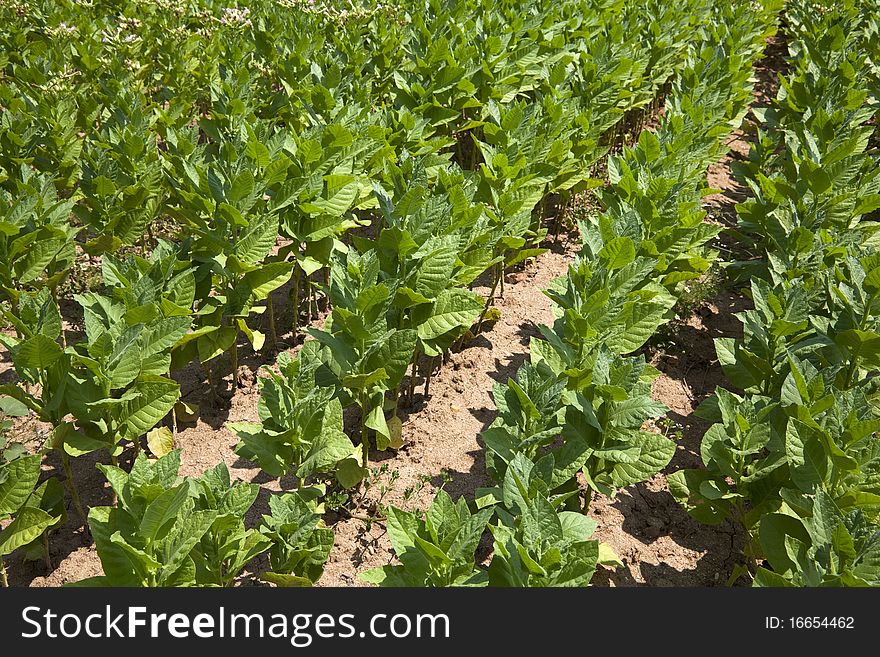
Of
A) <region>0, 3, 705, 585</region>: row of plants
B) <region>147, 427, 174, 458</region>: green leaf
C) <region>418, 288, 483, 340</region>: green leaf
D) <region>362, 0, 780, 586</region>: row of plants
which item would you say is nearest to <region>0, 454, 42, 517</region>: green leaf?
<region>0, 3, 705, 585</region>: row of plants

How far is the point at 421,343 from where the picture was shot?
15.2ft

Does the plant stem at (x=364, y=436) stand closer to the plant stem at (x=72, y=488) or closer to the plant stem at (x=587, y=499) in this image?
the plant stem at (x=587, y=499)

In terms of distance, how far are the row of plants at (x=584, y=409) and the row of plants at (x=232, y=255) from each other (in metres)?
0.56

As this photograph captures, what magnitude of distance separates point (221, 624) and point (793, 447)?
7.85 feet

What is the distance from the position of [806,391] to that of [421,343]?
2.04m

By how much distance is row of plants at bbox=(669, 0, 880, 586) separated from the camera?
3131 millimetres

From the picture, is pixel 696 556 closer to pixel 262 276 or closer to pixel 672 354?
pixel 672 354

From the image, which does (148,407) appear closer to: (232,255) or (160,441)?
(160,441)

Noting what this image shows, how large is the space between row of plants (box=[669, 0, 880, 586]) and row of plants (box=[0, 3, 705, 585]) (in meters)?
1.47

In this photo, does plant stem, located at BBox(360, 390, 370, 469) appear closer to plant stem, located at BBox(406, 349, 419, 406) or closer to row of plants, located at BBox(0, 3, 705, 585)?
row of plants, located at BBox(0, 3, 705, 585)

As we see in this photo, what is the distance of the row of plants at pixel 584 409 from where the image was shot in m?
2.99

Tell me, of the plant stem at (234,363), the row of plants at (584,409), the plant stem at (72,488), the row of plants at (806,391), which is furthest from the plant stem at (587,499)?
the plant stem at (72,488)

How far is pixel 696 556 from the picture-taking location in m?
4.07

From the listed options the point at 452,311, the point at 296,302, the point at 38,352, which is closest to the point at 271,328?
the point at 296,302
